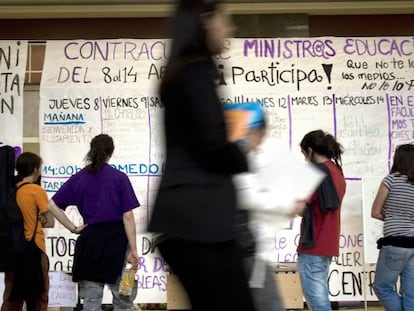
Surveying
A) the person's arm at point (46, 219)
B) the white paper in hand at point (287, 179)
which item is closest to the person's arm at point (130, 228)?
the person's arm at point (46, 219)

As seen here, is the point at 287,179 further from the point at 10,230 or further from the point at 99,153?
the point at 10,230

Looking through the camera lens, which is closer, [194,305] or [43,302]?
[194,305]

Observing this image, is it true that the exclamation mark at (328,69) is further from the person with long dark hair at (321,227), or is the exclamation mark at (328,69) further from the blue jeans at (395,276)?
the blue jeans at (395,276)

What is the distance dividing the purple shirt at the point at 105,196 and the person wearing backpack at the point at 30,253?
479 millimetres

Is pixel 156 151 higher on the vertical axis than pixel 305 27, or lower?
lower

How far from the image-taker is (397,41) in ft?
26.2

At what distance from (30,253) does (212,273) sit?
4257 millimetres

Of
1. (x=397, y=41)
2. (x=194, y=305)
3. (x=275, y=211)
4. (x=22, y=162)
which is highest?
(x=397, y=41)

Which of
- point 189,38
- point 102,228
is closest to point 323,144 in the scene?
point 102,228

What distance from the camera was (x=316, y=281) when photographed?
5.74 meters

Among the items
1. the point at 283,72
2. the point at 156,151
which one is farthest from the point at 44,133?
the point at 283,72

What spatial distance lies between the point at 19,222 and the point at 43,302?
0.71 m

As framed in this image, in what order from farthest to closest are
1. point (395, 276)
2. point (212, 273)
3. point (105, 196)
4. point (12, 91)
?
1. point (12, 91)
2. point (395, 276)
3. point (105, 196)
4. point (212, 273)

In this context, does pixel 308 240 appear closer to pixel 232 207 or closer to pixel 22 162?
pixel 22 162
